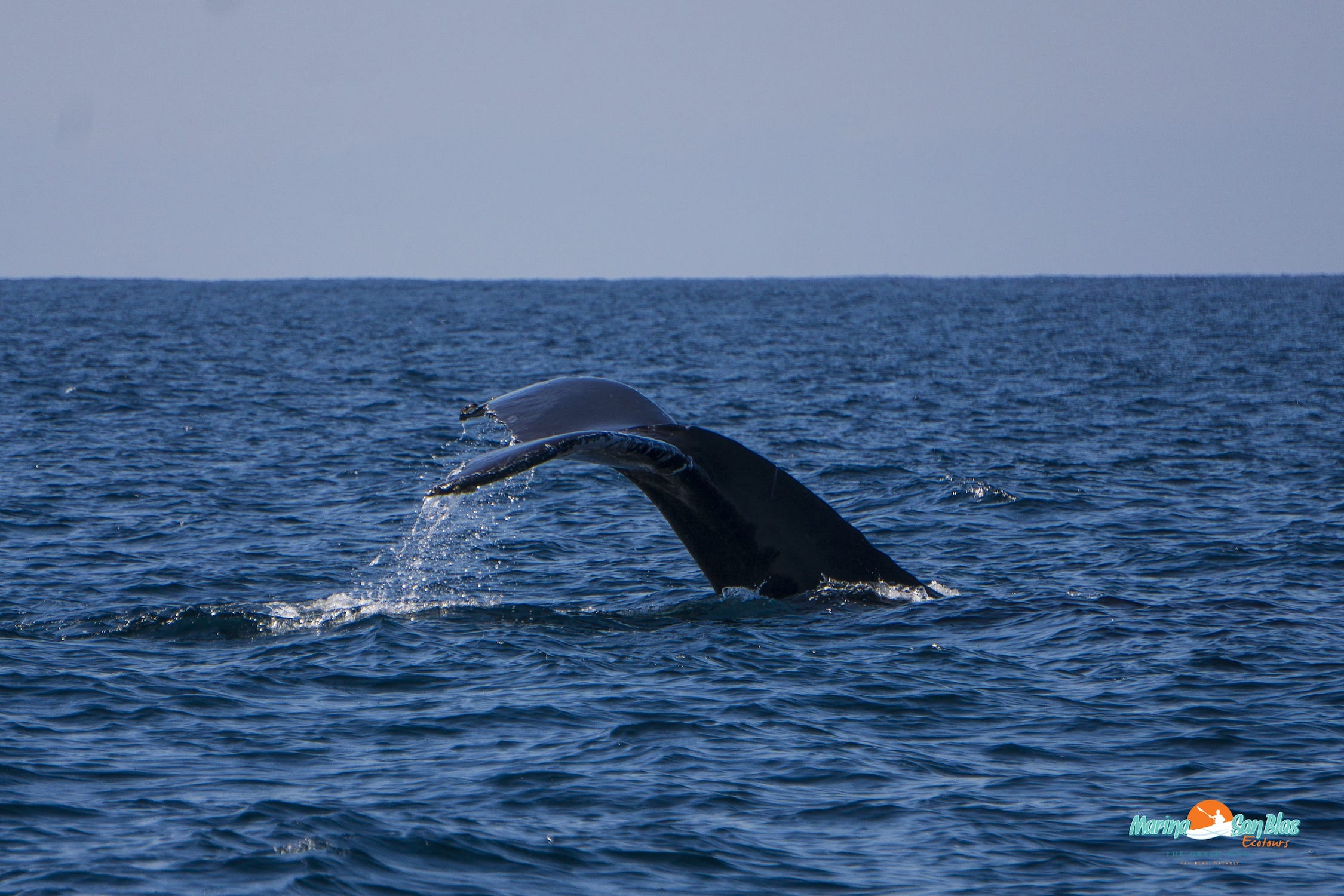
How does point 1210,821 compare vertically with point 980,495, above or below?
below

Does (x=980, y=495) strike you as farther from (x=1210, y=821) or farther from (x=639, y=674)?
(x=1210, y=821)

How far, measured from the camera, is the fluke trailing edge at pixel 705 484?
992cm

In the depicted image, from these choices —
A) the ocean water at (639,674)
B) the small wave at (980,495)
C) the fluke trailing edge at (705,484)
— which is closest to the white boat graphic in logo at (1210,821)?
the ocean water at (639,674)

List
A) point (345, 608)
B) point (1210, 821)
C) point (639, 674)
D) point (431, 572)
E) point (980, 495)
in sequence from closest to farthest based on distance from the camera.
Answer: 1. point (1210, 821)
2. point (639, 674)
3. point (345, 608)
4. point (431, 572)
5. point (980, 495)

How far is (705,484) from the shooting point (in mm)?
10719

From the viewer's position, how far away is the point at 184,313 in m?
94.6

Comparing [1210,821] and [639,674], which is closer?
[1210,821]

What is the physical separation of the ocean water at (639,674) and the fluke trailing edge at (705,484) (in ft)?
2.12

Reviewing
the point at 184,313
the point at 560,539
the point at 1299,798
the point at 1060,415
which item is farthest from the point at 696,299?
the point at 1299,798

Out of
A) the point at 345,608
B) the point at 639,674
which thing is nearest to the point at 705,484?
the point at 639,674

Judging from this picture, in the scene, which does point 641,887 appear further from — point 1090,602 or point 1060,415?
point 1060,415

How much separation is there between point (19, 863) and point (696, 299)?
460 ft

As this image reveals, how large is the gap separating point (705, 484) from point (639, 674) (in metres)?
1.75

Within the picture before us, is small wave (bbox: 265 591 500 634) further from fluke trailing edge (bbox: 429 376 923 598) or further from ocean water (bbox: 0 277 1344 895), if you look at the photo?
fluke trailing edge (bbox: 429 376 923 598)
